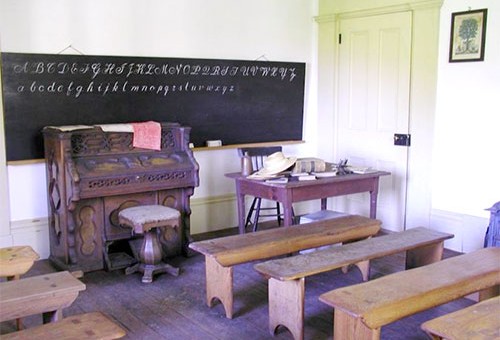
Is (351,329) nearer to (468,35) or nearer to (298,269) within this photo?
(298,269)

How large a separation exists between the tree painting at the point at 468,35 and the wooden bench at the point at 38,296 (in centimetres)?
368

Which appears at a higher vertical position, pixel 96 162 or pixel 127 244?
pixel 96 162

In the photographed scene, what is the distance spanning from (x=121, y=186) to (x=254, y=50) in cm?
217

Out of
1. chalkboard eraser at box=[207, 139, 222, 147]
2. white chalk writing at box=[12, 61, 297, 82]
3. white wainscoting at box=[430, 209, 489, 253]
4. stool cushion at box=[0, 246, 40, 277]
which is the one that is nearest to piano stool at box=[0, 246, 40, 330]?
stool cushion at box=[0, 246, 40, 277]

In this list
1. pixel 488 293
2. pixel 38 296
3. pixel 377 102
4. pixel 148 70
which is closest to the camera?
pixel 38 296

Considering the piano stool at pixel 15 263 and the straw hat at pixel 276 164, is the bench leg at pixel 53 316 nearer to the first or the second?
the piano stool at pixel 15 263

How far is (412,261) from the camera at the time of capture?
4.15 metres

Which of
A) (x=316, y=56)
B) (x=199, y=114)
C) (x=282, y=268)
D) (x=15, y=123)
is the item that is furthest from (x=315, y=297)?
(x=316, y=56)

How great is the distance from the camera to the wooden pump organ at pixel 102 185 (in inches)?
167

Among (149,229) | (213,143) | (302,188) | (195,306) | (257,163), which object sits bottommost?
(195,306)

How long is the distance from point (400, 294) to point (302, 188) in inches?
73.0

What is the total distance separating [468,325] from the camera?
7.89 feet

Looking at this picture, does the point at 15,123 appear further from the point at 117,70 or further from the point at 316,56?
the point at 316,56

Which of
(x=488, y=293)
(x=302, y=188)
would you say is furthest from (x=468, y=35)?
(x=488, y=293)
